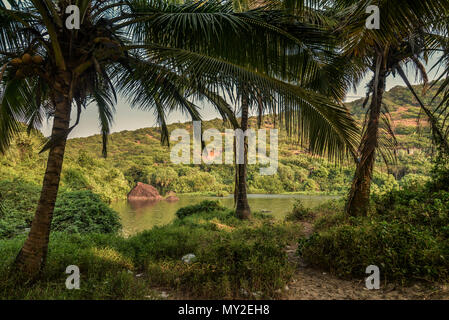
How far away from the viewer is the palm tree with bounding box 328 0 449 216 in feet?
10.0

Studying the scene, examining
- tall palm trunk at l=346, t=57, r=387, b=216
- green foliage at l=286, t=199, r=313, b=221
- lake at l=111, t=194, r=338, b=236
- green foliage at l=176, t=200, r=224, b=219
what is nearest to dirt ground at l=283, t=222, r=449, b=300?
tall palm trunk at l=346, t=57, r=387, b=216

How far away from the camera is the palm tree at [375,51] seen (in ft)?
10.0

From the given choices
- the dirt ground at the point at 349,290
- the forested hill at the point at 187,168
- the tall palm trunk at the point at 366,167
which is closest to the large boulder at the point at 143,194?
the forested hill at the point at 187,168

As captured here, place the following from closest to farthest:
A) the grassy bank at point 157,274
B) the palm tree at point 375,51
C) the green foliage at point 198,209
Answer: the grassy bank at point 157,274
the palm tree at point 375,51
the green foliage at point 198,209

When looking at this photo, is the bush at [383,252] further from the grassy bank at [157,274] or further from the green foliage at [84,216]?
the green foliage at [84,216]

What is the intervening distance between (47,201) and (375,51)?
25.0 feet

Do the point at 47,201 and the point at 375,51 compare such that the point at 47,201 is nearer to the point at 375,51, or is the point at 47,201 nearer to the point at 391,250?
the point at 391,250

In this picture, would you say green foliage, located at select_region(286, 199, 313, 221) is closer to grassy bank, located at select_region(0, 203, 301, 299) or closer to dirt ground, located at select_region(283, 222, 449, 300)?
grassy bank, located at select_region(0, 203, 301, 299)

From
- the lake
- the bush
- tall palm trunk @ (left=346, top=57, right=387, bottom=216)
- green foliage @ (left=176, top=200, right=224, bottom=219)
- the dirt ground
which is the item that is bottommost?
the lake

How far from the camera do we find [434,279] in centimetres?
297

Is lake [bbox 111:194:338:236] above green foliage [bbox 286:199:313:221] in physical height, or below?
below

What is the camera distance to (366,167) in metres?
5.77

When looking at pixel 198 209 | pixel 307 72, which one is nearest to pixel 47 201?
pixel 307 72
